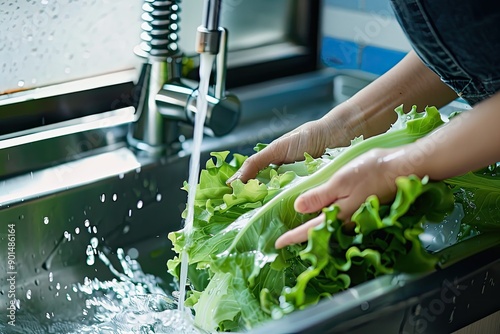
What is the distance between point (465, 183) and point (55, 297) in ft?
2.23

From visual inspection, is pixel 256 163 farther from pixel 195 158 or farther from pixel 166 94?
pixel 166 94

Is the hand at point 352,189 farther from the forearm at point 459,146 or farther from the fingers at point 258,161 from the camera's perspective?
the fingers at point 258,161

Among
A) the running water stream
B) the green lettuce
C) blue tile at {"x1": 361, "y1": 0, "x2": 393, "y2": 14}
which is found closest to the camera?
the green lettuce

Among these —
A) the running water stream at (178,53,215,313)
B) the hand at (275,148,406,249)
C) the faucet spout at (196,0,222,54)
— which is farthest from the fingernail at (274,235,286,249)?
the faucet spout at (196,0,222,54)

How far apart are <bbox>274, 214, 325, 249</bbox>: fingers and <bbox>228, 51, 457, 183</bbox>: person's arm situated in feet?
0.87

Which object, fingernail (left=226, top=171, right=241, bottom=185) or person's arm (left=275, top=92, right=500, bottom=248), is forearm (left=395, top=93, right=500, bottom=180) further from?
fingernail (left=226, top=171, right=241, bottom=185)

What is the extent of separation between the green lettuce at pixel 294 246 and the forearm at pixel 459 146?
0.08 feet

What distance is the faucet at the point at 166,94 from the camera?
1.41m

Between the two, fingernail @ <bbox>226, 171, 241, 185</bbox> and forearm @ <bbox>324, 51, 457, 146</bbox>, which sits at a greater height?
forearm @ <bbox>324, 51, 457, 146</bbox>

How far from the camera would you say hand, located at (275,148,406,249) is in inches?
35.4

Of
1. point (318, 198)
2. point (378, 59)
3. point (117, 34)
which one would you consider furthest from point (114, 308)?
point (378, 59)

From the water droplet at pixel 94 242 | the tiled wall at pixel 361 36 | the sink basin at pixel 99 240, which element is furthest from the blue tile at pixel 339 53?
the water droplet at pixel 94 242

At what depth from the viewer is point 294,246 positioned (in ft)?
3.05

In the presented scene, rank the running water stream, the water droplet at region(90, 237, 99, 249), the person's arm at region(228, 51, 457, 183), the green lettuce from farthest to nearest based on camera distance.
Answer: the water droplet at region(90, 237, 99, 249) < the person's arm at region(228, 51, 457, 183) < the running water stream < the green lettuce
